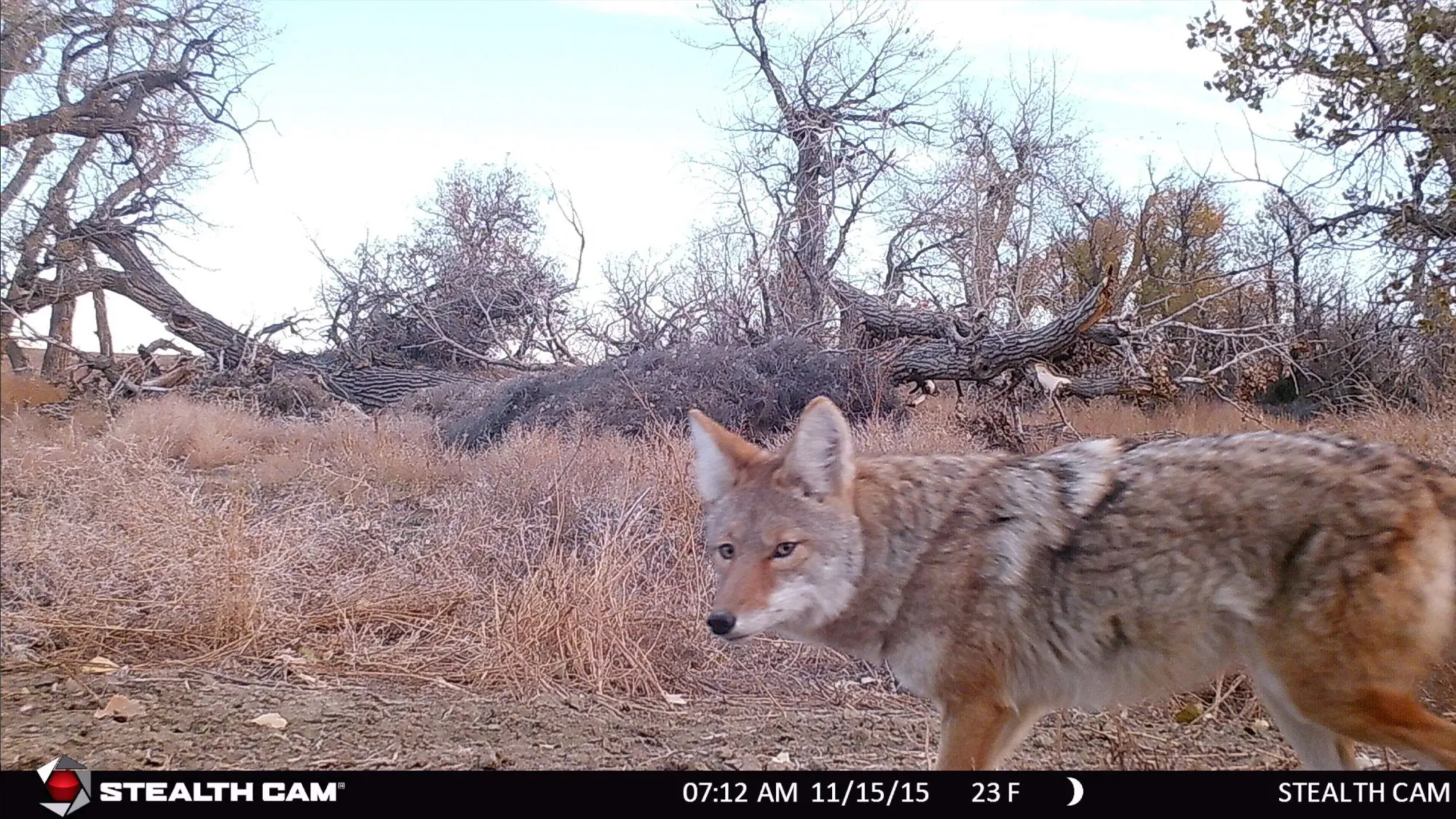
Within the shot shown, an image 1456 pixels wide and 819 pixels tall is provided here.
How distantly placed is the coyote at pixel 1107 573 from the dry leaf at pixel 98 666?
8.16ft

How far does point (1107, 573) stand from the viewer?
2570 millimetres

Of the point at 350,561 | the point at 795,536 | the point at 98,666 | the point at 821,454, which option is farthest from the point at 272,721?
the point at 821,454

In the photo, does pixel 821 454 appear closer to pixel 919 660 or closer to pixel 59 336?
pixel 919 660

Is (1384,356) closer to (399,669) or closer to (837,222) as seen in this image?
(837,222)

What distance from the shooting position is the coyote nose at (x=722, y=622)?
2.51 meters

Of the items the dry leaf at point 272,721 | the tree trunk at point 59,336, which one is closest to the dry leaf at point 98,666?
the dry leaf at point 272,721

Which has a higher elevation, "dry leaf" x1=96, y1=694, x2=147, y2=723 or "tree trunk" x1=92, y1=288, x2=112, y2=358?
"tree trunk" x1=92, y1=288, x2=112, y2=358

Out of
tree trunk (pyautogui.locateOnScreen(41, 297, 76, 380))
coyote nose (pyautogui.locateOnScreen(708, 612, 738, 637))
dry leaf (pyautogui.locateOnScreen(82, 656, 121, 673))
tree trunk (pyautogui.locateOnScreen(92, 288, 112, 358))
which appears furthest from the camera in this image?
tree trunk (pyautogui.locateOnScreen(92, 288, 112, 358))

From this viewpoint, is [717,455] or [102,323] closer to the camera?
[717,455]

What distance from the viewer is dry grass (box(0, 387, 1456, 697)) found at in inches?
148

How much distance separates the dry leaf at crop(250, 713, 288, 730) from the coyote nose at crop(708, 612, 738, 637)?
6.04 ft

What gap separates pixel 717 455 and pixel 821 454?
0.38 metres
